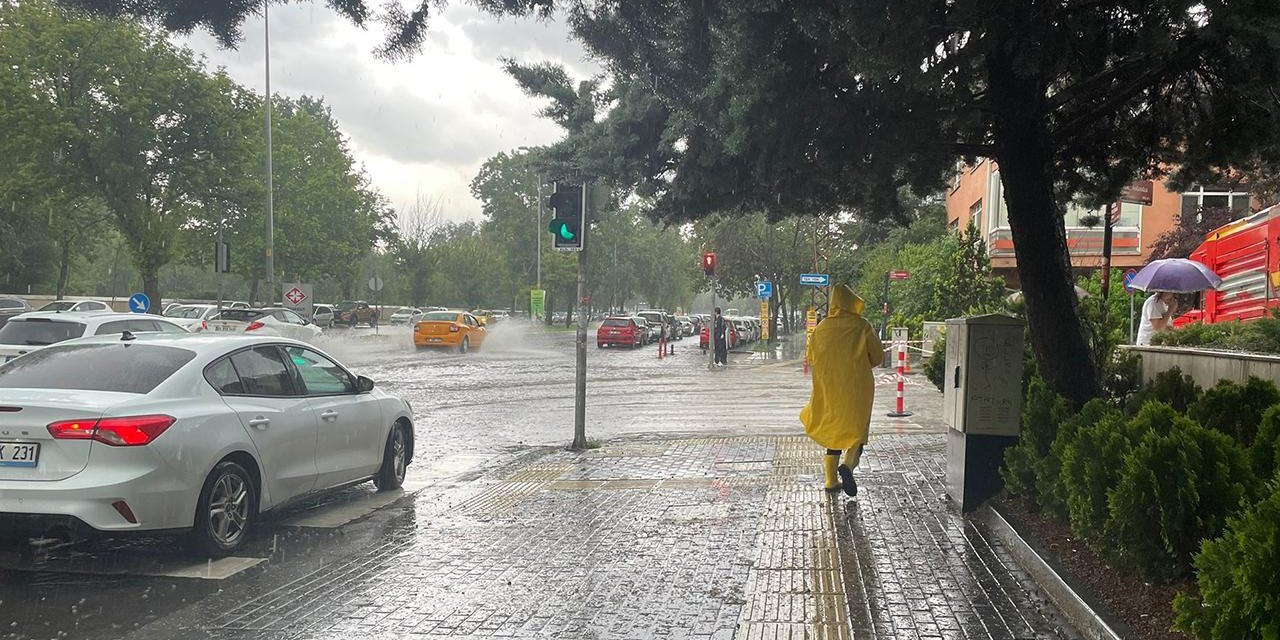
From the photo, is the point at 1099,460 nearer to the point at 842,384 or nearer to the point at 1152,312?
Answer: the point at 842,384

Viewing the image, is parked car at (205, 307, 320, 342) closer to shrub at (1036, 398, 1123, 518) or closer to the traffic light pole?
the traffic light pole

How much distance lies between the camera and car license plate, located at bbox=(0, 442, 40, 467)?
5.77m

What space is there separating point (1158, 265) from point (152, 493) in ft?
42.0

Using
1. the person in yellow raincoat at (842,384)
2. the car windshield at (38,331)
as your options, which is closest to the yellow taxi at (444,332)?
the car windshield at (38,331)

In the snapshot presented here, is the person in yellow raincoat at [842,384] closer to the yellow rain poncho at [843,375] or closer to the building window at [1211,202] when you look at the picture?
the yellow rain poncho at [843,375]

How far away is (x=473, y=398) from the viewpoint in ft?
63.6

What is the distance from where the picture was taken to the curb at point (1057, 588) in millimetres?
4621

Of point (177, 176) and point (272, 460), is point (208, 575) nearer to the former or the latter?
point (272, 460)

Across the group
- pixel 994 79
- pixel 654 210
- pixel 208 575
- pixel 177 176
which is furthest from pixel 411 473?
pixel 177 176

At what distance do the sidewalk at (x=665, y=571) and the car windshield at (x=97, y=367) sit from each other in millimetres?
1681

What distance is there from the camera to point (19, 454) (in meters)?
5.78

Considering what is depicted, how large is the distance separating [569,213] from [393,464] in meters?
3.93

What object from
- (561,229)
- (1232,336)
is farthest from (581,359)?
(1232,336)

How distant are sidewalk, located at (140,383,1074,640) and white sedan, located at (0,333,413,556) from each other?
0.76m
